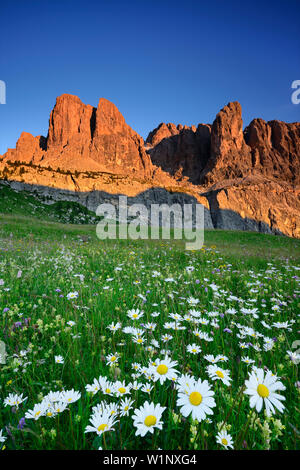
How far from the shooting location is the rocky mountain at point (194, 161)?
7938 cm

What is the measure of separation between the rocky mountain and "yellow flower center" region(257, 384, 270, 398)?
→ 5889cm

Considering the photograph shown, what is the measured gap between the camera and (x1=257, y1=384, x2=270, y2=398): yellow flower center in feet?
3.34

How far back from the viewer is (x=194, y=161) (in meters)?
130

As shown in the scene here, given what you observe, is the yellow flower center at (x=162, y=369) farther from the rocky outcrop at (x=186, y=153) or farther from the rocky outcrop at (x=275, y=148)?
the rocky outcrop at (x=275, y=148)

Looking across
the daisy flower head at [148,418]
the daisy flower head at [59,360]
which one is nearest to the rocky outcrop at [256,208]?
the daisy flower head at [59,360]

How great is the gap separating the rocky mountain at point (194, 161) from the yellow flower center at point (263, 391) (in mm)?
58892

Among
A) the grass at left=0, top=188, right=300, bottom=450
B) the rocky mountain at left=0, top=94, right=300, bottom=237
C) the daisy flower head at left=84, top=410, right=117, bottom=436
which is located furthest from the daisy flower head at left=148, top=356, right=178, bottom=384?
the rocky mountain at left=0, top=94, right=300, bottom=237

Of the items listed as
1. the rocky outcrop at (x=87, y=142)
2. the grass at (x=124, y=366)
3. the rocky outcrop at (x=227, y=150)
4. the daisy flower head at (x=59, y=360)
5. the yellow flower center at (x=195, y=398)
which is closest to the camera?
the yellow flower center at (x=195, y=398)

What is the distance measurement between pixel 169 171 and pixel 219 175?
34.5m

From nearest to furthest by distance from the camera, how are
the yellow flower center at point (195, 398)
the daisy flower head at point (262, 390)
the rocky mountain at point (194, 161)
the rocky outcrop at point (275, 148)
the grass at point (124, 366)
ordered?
the daisy flower head at point (262, 390) → the yellow flower center at point (195, 398) → the grass at point (124, 366) → the rocky mountain at point (194, 161) → the rocky outcrop at point (275, 148)

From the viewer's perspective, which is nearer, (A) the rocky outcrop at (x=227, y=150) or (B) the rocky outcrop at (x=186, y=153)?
(A) the rocky outcrop at (x=227, y=150)

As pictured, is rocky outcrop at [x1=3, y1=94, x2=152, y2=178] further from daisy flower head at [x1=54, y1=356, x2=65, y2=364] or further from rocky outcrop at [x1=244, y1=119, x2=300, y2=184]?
A: daisy flower head at [x1=54, y1=356, x2=65, y2=364]

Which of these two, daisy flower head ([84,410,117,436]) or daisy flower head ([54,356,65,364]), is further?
daisy flower head ([54,356,65,364])

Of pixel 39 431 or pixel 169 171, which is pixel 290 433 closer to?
pixel 39 431
